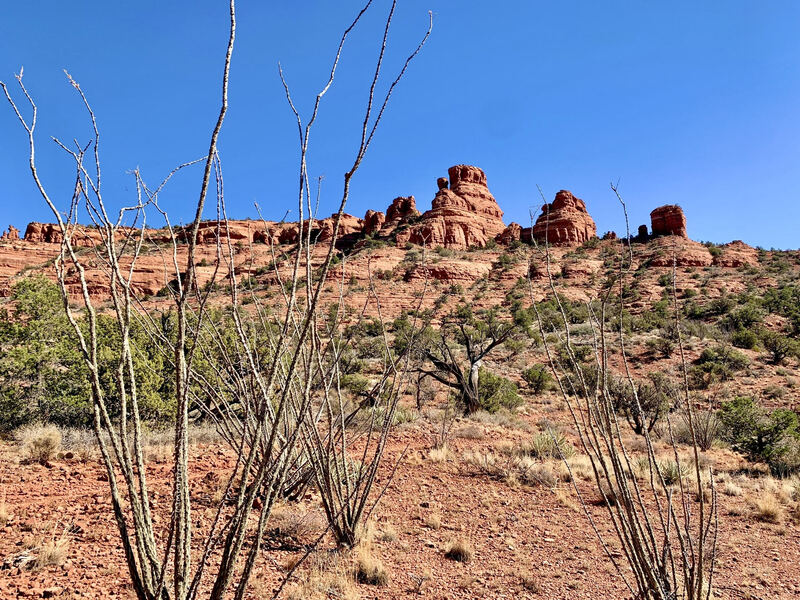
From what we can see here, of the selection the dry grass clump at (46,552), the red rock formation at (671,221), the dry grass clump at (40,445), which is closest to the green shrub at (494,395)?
the dry grass clump at (40,445)

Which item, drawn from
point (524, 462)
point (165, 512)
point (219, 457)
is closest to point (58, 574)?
point (165, 512)

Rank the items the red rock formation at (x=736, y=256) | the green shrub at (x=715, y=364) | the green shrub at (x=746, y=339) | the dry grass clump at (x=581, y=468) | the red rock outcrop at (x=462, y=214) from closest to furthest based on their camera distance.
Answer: the dry grass clump at (x=581, y=468), the green shrub at (x=715, y=364), the green shrub at (x=746, y=339), the red rock formation at (x=736, y=256), the red rock outcrop at (x=462, y=214)

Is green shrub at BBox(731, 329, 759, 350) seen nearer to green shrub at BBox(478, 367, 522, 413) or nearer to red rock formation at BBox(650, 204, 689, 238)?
green shrub at BBox(478, 367, 522, 413)

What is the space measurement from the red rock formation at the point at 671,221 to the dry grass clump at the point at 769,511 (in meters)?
47.4

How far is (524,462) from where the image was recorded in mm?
6359

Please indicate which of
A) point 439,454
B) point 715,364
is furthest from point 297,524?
point 715,364

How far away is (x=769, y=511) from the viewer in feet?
16.9

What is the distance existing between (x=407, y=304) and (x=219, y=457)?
89.3ft

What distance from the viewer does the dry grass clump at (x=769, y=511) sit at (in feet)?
16.7

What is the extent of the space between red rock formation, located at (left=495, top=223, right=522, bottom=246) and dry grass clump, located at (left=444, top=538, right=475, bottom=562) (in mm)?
49262

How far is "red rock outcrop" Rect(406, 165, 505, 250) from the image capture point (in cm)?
5053

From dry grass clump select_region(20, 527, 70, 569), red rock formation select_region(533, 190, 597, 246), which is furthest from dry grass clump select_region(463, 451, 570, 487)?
red rock formation select_region(533, 190, 597, 246)

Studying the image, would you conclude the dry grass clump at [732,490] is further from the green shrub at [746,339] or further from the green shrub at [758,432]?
the green shrub at [746,339]

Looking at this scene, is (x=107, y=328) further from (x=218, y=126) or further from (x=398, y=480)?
(x=218, y=126)
